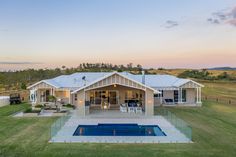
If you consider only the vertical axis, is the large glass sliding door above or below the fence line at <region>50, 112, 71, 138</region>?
above

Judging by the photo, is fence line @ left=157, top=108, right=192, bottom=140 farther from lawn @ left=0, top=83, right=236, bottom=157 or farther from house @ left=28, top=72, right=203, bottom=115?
house @ left=28, top=72, right=203, bottom=115

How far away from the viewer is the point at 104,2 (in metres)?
30.2

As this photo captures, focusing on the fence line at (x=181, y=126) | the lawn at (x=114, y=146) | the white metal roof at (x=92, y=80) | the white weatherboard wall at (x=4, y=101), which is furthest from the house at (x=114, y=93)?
the lawn at (x=114, y=146)

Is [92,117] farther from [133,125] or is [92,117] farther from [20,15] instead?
[20,15]

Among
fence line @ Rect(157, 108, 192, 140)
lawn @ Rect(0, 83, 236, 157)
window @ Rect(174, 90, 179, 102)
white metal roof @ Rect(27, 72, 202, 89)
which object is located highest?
white metal roof @ Rect(27, 72, 202, 89)

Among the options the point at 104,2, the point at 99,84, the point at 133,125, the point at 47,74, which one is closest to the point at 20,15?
the point at 104,2

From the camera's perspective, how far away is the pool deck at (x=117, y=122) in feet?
53.9

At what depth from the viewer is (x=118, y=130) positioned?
19.4m

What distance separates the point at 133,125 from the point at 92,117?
451 cm

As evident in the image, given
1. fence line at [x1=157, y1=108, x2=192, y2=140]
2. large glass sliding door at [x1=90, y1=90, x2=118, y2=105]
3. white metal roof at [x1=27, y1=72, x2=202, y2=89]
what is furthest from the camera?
white metal roof at [x1=27, y1=72, x2=202, y2=89]

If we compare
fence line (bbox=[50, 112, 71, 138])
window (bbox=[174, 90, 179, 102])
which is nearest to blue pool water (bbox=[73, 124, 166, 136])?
fence line (bbox=[50, 112, 71, 138])

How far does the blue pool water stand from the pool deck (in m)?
0.44

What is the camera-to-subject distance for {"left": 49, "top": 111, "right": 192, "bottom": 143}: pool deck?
1644cm

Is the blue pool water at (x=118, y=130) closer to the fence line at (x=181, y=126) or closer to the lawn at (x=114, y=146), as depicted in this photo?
the fence line at (x=181, y=126)
